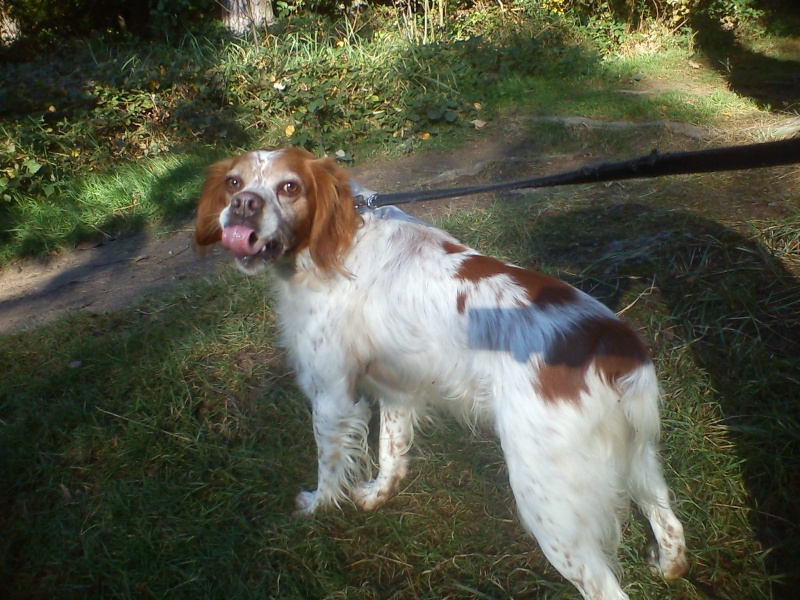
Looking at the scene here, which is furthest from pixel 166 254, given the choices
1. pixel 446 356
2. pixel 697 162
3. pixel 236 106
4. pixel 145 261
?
pixel 697 162

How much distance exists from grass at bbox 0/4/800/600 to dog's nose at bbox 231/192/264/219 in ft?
4.09

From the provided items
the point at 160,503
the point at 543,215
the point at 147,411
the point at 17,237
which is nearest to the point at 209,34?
the point at 17,237

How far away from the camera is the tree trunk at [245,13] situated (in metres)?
8.55

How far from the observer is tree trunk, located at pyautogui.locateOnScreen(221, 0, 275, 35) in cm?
855

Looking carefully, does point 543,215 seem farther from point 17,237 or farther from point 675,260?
point 17,237

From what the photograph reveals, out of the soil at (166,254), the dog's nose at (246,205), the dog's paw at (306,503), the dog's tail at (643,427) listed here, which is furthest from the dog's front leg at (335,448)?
the soil at (166,254)

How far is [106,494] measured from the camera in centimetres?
279

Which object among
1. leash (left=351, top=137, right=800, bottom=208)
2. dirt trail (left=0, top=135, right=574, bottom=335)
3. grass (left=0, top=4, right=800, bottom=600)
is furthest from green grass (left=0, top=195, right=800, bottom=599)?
leash (left=351, top=137, right=800, bottom=208)

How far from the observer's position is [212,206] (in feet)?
8.59

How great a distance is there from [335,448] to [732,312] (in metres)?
2.10

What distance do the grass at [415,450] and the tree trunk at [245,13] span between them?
4353mm

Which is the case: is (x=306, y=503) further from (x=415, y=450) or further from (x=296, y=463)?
(x=415, y=450)

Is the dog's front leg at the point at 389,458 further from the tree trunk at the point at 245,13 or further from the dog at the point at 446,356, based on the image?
the tree trunk at the point at 245,13

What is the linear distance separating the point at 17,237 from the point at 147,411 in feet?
9.97
